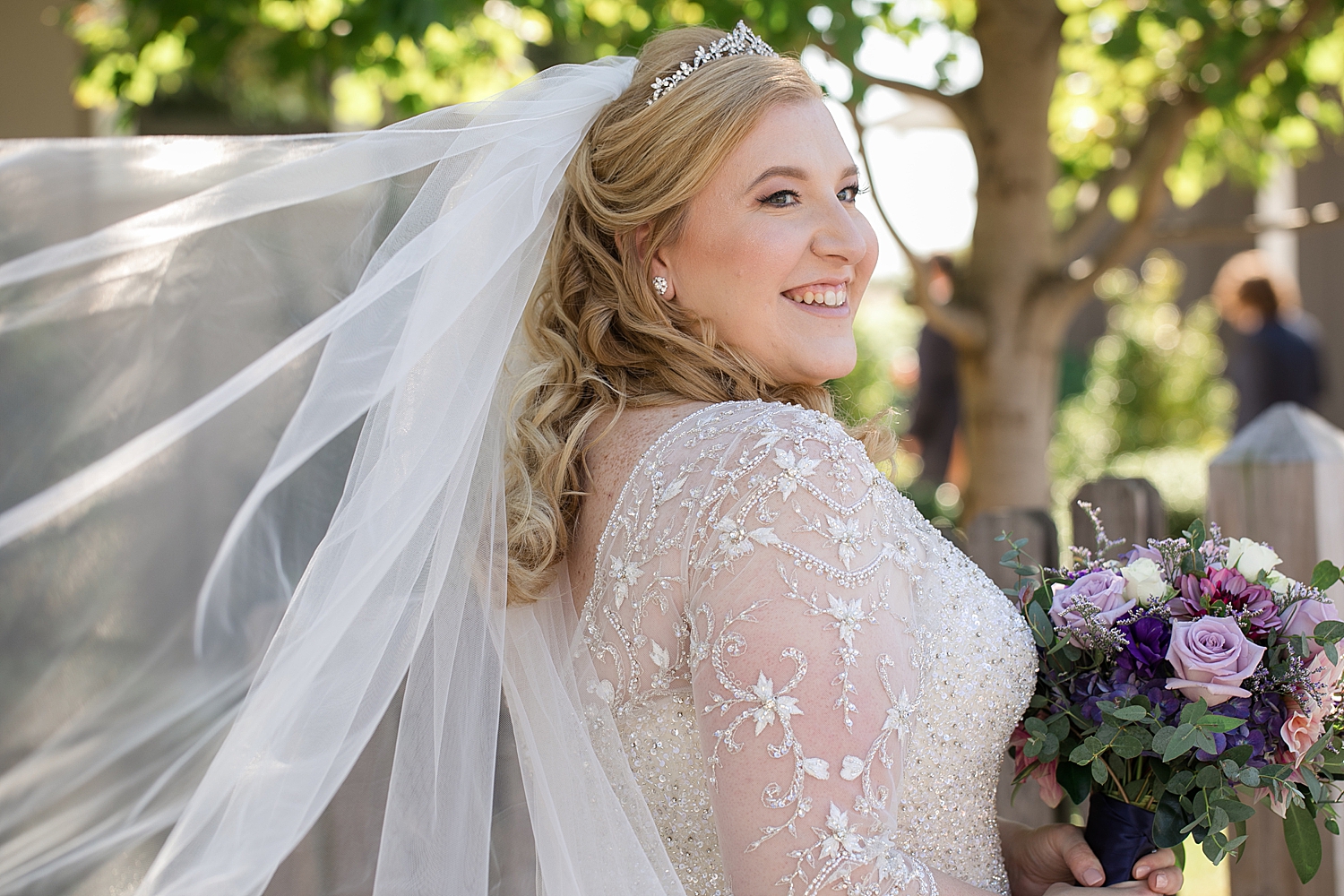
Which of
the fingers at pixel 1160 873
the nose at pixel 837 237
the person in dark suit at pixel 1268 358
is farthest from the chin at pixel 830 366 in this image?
the person in dark suit at pixel 1268 358

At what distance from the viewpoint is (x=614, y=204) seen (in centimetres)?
217

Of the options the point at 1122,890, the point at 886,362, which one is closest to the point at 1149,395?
the point at 886,362

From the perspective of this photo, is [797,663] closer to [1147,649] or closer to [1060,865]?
[1147,649]

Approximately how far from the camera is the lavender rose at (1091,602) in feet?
6.57

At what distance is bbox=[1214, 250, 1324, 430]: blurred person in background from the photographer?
8.40 meters

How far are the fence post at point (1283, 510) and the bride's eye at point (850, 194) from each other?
1280 millimetres

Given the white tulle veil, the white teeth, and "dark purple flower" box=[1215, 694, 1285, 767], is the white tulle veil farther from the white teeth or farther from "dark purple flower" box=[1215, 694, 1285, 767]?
"dark purple flower" box=[1215, 694, 1285, 767]

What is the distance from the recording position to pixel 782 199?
84.0 inches

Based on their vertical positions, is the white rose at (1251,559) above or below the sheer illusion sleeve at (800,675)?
below

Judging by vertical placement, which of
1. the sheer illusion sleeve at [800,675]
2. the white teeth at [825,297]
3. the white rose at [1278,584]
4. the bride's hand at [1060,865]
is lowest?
the bride's hand at [1060,865]

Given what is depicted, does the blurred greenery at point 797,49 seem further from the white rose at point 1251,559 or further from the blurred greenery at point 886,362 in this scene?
the blurred greenery at point 886,362

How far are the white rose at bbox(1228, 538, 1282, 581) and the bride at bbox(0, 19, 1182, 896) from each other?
0.41 meters

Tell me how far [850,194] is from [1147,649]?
3.32 feet

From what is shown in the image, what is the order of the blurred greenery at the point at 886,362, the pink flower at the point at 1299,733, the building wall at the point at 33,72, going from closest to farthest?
the pink flower at the point at 1299,733
the building wall at the point at 33,72
the blurred greenery at the point at 886,362
